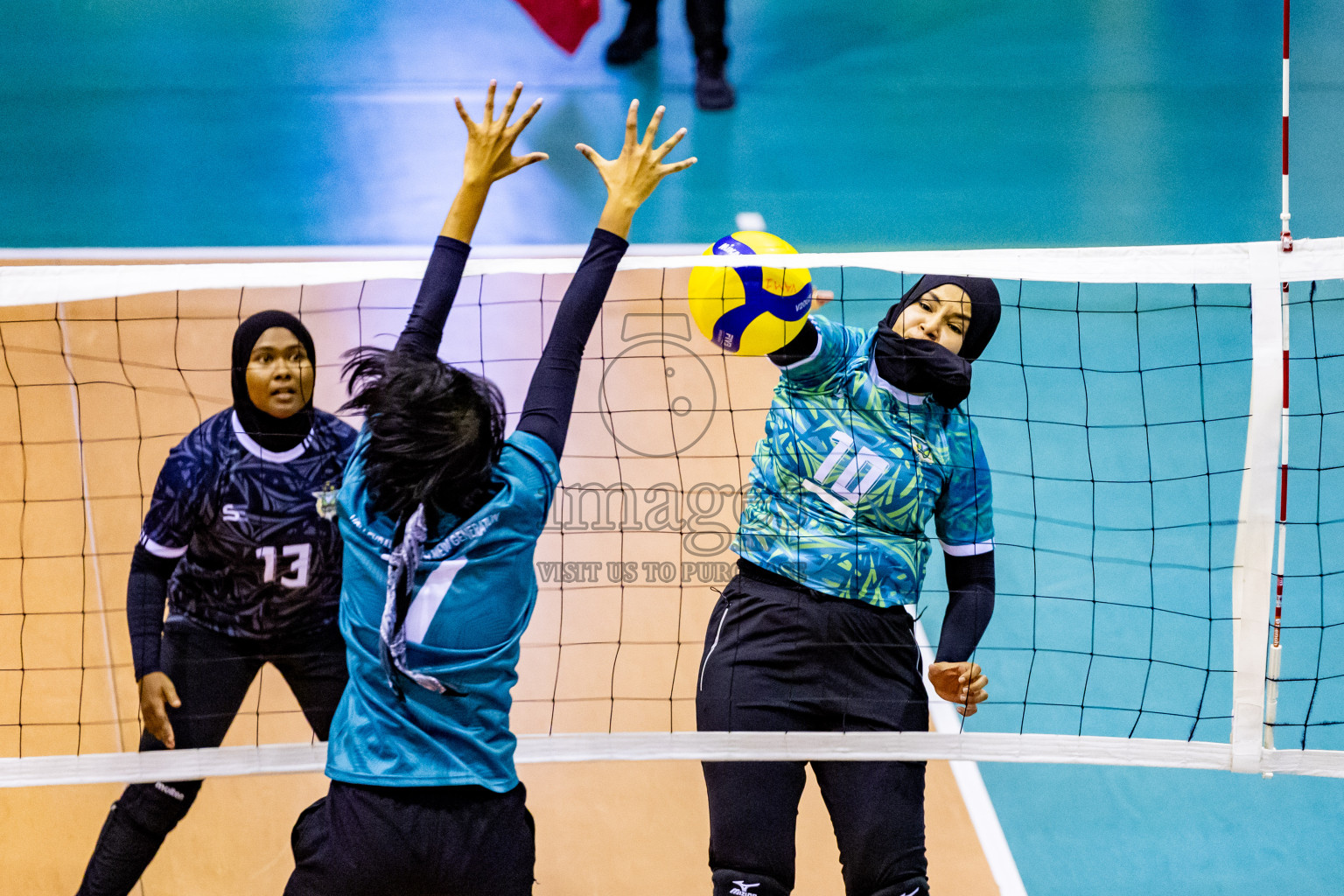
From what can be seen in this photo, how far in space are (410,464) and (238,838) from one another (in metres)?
2.04

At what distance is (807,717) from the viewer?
283 cm

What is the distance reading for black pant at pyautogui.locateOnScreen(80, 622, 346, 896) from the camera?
2.95m

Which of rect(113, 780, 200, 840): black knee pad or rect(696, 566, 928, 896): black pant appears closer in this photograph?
rect(696, 566, 928, 896): black pant

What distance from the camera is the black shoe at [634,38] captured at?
22.6 ft

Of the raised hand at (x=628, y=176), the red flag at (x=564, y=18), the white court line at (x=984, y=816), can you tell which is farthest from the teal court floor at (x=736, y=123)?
the raised hand at (x=628, y=176)

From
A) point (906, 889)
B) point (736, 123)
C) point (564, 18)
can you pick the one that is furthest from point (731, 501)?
point (564, 18)

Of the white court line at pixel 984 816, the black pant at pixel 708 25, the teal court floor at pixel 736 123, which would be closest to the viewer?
the white court line at pixel 984 816

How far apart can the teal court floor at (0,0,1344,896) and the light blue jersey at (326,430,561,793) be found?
9.15 feet

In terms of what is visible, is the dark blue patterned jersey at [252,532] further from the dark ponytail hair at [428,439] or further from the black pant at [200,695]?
the dark ponytail hair at [428,439]

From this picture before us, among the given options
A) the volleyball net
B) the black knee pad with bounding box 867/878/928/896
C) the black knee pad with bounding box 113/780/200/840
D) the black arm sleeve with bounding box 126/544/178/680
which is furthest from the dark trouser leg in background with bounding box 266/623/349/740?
the black knee pad with bounding box 867/878/928/896

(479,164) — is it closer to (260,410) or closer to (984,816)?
(260,410)

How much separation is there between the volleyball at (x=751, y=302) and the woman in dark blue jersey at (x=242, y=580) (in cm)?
100

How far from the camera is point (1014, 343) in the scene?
515 cm

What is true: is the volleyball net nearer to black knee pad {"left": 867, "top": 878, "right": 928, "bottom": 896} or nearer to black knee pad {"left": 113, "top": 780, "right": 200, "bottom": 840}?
black knee pad {"left": 113, "top": 780, "right": 200, "bottom": 840}
